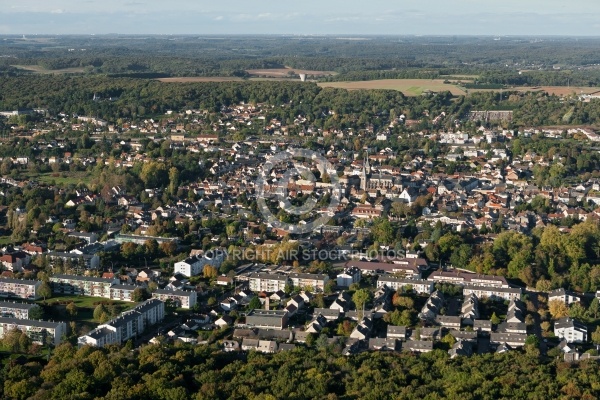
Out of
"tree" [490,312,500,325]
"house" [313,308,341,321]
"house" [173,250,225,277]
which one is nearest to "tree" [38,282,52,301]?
"house" [173,250,225,277]

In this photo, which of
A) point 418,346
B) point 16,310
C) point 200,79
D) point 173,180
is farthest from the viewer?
point 200,79

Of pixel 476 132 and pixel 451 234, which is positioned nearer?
pixel 451 234

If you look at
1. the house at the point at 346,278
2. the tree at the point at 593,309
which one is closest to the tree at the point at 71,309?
the house at the point at 346,278

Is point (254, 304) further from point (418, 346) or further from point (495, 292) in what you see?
point (495, 292)

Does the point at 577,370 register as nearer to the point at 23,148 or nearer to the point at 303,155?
the point at 303,155

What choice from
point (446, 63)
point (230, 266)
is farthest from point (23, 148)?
point (446, 63)

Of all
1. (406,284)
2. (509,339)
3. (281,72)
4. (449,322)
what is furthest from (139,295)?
(281,72)
